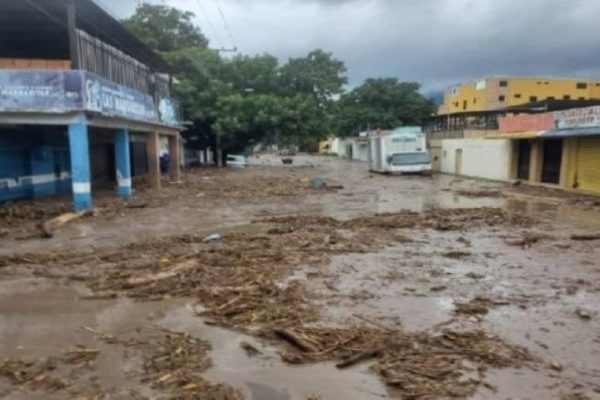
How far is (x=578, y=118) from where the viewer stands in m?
24.7

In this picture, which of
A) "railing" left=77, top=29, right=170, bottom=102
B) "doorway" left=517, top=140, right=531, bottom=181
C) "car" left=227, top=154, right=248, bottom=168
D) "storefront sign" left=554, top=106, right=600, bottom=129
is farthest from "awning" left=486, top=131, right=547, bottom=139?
"car" left=227, top=154, right=248, bottom=168

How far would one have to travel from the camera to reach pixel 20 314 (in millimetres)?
7258

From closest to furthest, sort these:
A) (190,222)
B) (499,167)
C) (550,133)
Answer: (190,222), (550,133), (499,167)

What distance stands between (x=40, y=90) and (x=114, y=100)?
9.98 ft

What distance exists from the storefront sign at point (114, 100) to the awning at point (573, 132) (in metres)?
18.7

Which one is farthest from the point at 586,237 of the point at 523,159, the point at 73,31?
the point at 523,159

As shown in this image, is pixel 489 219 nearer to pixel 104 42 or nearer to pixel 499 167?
pixel 104 42

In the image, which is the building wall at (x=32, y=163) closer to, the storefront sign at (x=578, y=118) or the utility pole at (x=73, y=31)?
the utility pole at (x=73, y=31)

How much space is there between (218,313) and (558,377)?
4.04 metres

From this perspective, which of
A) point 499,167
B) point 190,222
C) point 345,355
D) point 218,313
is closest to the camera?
point 345,355

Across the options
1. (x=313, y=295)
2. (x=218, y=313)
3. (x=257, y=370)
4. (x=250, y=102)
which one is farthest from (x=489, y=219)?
(x=250, y=102)

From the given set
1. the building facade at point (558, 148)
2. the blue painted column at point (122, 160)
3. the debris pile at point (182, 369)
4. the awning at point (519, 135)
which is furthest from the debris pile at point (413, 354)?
the awning at point (519, 135)

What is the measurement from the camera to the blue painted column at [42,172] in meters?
20.9

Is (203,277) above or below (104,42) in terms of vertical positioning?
below
